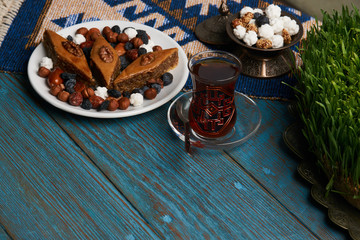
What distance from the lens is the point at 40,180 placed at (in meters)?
0.94

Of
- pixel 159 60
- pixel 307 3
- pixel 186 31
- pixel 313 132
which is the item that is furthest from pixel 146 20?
Result: pixel 313 132

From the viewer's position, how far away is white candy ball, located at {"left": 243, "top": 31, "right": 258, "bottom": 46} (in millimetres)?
1152

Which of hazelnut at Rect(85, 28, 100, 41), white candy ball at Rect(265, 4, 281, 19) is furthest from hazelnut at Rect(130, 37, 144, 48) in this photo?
white candy ball at Rect(265, 4, 281, 19)

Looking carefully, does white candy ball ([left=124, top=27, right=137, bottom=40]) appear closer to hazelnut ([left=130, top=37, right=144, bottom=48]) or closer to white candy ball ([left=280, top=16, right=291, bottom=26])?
hazelnut ([left=130, top=37, right=144, bottom=48])

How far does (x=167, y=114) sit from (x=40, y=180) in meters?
0.32

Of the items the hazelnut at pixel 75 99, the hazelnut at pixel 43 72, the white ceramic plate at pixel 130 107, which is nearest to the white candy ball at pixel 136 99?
the white ceramic plate at pixel 130 107

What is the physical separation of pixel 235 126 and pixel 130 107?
0.27 metres

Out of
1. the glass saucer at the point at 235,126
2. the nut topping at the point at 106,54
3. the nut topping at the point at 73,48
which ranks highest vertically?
the glass saucer at the point at 235,126

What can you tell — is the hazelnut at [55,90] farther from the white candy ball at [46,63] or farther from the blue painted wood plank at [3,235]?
the blue painted wood plank at [3,235]

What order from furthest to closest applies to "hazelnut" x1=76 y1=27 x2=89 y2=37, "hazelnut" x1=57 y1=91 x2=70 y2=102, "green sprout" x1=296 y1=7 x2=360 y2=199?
"hazelnut" x1=76 y1=27 x2=89 y2=37, "hazelnut" x1=57 y1=91 x2=70 y2=102, "green sprout" x1=296 y1=7 x2=360 y2=199

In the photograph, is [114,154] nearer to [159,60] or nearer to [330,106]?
[159,60]

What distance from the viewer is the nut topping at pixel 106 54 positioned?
116cm

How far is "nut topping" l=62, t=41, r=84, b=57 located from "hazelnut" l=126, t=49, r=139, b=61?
12 centimetres

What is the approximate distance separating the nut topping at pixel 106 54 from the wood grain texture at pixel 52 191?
0.68 feet
